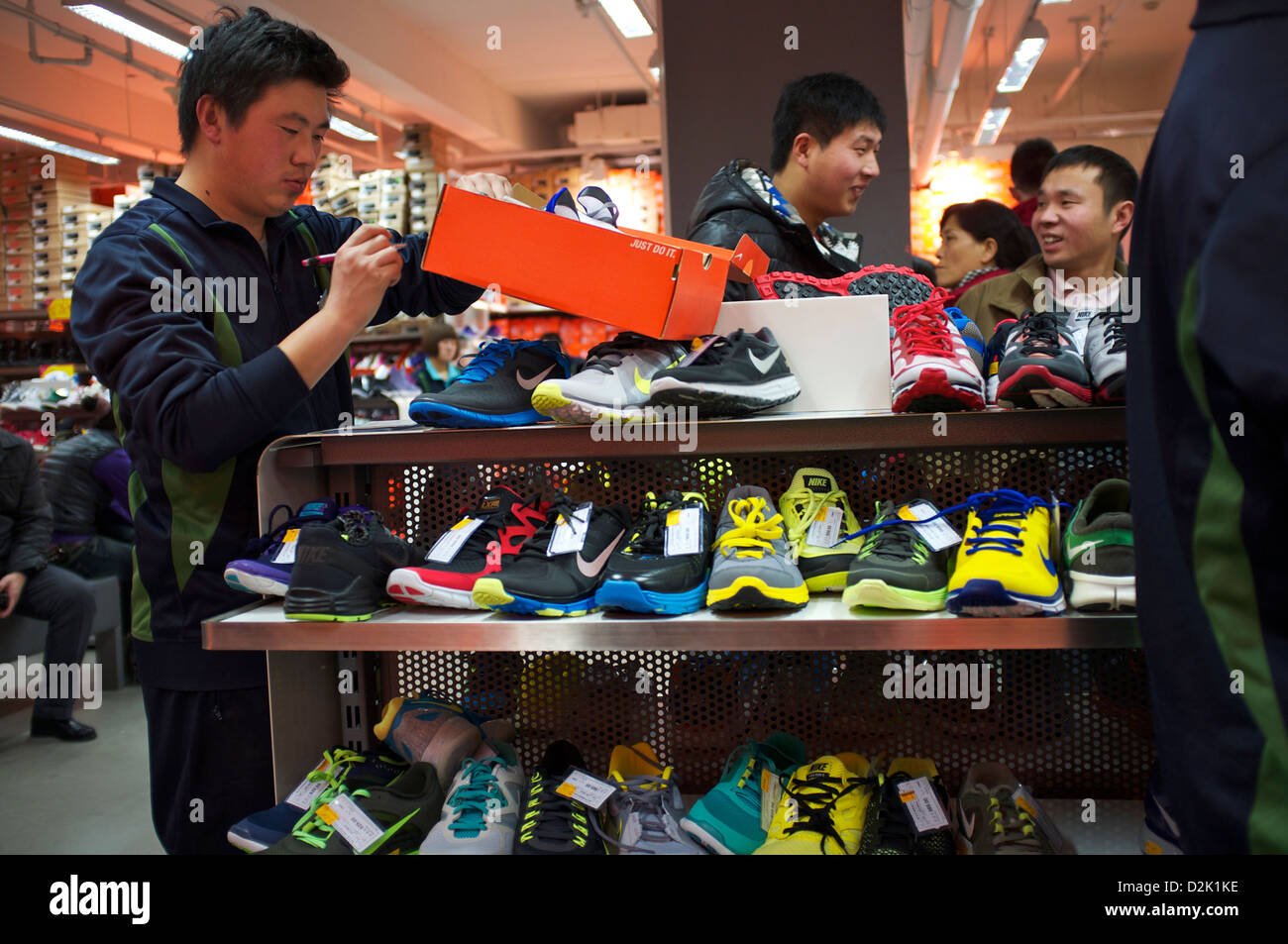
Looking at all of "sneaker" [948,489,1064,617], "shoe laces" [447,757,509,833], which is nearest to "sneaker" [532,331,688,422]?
"sneaker" [948,489,1064,617]

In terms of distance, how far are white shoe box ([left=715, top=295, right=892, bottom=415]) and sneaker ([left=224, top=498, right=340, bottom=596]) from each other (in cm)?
85

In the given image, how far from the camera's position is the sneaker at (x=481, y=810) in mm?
1479

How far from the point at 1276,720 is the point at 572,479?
1.27 m

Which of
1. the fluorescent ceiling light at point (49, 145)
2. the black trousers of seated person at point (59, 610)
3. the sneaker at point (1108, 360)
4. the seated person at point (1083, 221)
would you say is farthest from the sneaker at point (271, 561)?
the fluorescent ceiling light at point (49, 145)

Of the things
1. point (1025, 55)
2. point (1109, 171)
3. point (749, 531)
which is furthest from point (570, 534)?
point (1025, 55)

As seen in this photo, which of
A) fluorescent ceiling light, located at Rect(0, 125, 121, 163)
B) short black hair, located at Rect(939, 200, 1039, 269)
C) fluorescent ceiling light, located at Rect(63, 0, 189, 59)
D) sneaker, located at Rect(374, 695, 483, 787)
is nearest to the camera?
sneaker, located at Rect(374, 695, 483, 787)

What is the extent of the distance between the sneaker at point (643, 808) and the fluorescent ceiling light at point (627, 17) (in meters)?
5.16

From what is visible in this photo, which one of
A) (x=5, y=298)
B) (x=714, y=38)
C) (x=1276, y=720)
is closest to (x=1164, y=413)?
(x=1276, y=720)

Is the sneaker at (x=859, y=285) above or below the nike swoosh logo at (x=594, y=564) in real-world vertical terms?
above

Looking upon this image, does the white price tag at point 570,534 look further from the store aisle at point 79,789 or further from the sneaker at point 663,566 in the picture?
the store aisle at point 79,789

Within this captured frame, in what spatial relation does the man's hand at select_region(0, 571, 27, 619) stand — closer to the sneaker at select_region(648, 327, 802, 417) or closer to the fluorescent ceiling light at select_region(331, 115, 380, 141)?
the sneaker at select_region(648, 327, 802, 417)

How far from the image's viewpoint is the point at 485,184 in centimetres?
166

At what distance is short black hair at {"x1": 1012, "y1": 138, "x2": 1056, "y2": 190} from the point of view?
443 centimetres

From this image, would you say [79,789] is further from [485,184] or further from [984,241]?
[984,241]
